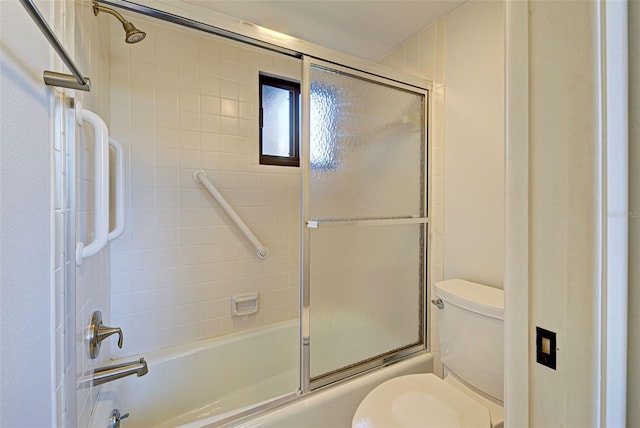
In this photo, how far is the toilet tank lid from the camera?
3.72 feet

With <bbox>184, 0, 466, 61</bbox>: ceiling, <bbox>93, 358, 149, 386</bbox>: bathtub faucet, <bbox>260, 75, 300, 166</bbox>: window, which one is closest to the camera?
<bbox>93, 358, 149, 386</bbox>: bathtub faucet

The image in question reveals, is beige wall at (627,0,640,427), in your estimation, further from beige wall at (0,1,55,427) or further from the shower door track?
the shower door track

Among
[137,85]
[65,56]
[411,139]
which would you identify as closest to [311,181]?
[411,139]

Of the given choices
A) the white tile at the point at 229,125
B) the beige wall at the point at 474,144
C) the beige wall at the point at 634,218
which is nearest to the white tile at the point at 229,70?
the white tile at the point at 229,125

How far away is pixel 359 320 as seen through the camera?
4.97ft

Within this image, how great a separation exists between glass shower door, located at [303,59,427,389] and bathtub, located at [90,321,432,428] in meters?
0.10

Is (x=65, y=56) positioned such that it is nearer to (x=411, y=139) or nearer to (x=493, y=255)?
(x=411, y=139)

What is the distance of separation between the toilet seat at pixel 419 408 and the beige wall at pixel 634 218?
0.83 m

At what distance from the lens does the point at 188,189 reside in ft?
5.71

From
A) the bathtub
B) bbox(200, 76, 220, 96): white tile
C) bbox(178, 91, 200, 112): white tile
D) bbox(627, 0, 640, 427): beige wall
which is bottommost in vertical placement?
the bathtub

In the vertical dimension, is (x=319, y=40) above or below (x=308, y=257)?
above

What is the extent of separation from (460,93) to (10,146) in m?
1.67

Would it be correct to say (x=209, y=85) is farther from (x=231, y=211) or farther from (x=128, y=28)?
(x=231, y=211)

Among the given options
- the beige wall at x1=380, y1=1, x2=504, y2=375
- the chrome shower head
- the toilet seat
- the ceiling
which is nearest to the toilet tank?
the toilet seat
